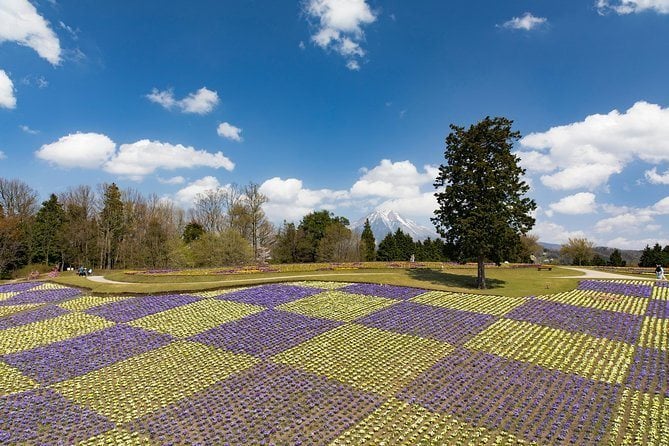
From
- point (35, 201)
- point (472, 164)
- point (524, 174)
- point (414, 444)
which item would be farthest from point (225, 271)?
point (35, 201)

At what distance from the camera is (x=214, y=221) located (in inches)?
3002

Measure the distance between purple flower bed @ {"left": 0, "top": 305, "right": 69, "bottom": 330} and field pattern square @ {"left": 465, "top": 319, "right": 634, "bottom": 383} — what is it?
24.8m

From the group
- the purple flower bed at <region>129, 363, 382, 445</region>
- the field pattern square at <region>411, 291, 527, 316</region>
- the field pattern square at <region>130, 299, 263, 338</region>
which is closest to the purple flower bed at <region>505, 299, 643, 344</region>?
the field pattern square at <region>411, 291, 527, 316</region>

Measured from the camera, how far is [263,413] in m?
10.8

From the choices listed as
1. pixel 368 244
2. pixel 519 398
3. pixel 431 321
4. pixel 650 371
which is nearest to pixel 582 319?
pixel 650 371

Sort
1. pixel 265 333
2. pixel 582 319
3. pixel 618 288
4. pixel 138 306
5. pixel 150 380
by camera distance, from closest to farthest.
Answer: pixel 150 380 < pixel 265 333 < pixel 582 319 < pixel 138 306 < pixel 618 288

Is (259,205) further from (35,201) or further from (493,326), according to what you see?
(493,326)

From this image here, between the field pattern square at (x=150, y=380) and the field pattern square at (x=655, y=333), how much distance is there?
17.6 metres

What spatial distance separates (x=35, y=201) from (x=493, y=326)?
3270 inches

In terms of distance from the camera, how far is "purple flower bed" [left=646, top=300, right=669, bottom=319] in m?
20.4

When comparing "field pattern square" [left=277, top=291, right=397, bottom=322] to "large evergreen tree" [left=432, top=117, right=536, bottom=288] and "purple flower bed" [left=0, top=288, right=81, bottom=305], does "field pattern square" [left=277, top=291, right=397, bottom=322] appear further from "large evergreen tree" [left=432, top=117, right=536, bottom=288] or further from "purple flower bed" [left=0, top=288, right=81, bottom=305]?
"purple flower bed" [left=0, top=288, right=81, bottom=305]

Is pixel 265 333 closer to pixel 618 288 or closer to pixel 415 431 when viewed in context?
pixel 415 431

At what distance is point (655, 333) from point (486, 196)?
14.3 metres

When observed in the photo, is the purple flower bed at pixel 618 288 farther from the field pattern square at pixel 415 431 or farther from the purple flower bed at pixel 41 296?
the purple flower bed at pixel 41 296
